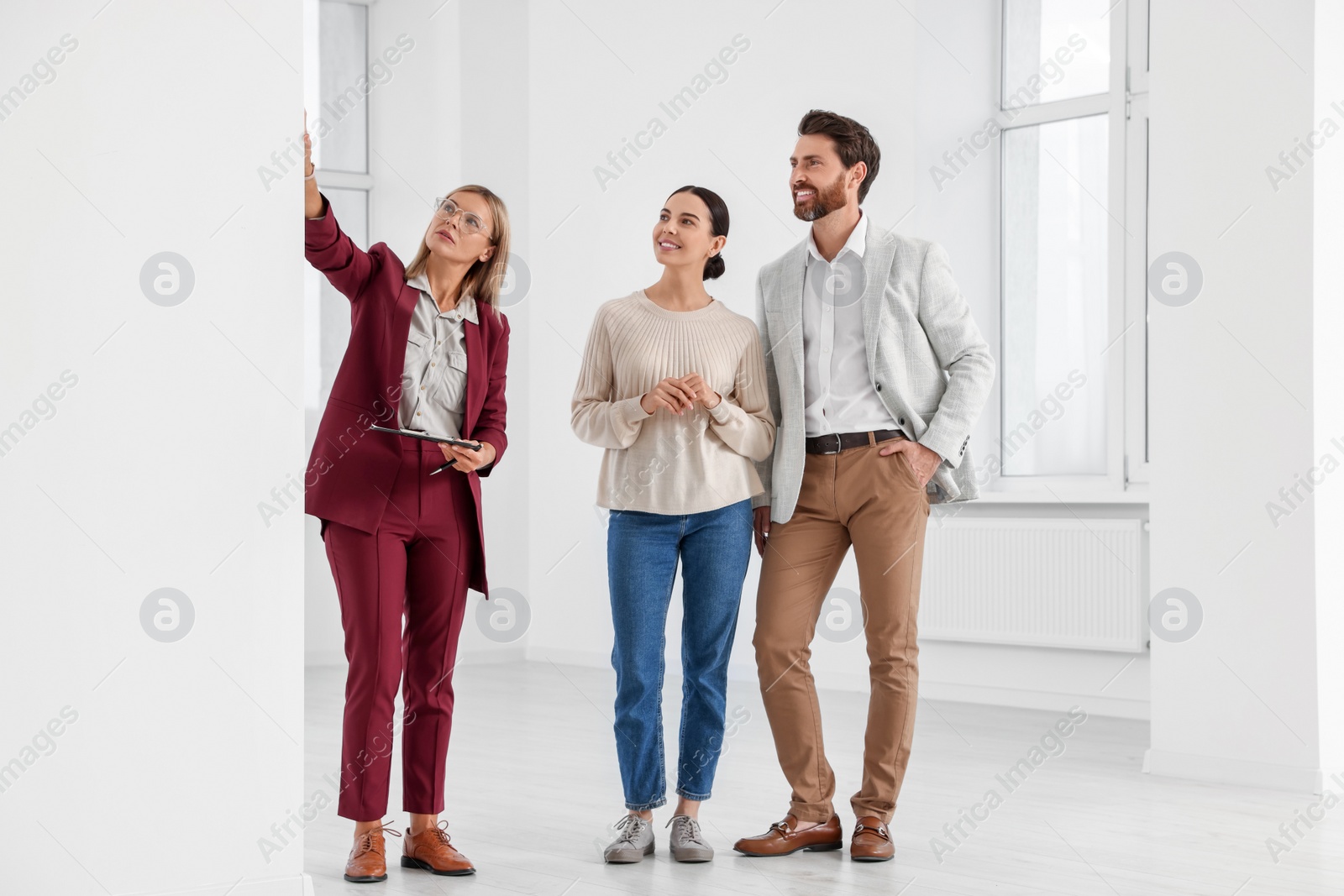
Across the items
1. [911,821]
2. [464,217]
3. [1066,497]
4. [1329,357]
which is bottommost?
[911,821]

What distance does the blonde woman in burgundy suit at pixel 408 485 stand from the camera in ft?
8.13

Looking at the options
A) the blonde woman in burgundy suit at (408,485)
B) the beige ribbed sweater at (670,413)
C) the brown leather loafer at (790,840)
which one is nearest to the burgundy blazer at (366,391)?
the blonde woman in burgundy suit at (408,485)

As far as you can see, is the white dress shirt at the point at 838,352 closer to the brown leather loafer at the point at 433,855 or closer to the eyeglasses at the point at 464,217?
the eyeglasses at the point at 464,217

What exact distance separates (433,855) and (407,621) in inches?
19.2

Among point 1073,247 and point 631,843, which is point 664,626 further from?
point 1073,247

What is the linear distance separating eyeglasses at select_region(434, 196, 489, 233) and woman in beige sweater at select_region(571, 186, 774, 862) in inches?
12.7

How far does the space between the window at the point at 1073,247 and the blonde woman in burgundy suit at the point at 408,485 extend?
328 cm

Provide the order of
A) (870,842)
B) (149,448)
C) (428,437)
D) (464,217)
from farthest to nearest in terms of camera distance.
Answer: (870,842) → (464,217) → (428,437) → (149,448)

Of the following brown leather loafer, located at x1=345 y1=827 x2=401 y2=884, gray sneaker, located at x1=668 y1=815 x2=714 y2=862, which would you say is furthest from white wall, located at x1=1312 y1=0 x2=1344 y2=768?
brown leather loafer, located at x1=345 y1=827 x2=401 y2=884

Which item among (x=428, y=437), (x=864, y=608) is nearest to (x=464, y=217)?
(x=428, y=437)

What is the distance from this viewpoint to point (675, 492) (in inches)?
105

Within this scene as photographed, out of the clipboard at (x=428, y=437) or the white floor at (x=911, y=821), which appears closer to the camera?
the clipboard at (x=428, y=437)

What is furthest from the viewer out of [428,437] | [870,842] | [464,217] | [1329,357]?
[1329,357]

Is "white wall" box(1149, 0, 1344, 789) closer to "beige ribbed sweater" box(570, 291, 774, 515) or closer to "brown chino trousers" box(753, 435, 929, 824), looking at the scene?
"brown chino trousers" box(753, 435, 929, 824)
